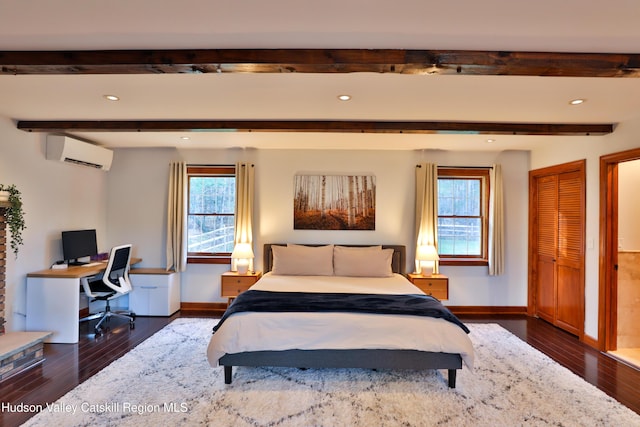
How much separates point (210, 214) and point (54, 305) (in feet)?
7.08

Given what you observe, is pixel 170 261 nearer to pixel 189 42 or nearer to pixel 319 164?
pixel 319 164

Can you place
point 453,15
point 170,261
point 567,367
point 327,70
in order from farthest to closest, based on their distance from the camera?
point 170,261
point 567,367
point 327,70
point 453,15

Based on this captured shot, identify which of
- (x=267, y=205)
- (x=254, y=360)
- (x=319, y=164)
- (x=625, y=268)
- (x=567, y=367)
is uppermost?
(x=319, y=164)

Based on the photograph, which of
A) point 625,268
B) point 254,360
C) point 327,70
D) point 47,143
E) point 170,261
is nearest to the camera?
point 327,70

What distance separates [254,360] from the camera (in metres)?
2.80

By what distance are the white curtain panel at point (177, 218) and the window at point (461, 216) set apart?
381 cm

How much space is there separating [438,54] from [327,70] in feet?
2.26

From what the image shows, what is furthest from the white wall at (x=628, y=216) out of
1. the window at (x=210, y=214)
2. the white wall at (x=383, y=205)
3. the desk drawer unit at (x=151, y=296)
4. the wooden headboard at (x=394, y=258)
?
the desk drawer unit at (x=151, y=296)

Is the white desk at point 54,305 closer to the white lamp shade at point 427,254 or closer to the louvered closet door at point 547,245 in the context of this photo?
the white lamp shade at point 427,254

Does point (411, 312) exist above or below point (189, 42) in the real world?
below

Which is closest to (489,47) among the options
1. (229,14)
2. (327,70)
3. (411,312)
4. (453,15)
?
(453,15)

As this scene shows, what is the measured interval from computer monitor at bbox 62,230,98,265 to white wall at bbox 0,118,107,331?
5.6 inches

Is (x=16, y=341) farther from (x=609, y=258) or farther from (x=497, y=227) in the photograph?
(x=609, y=258)

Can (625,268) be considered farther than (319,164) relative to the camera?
No
